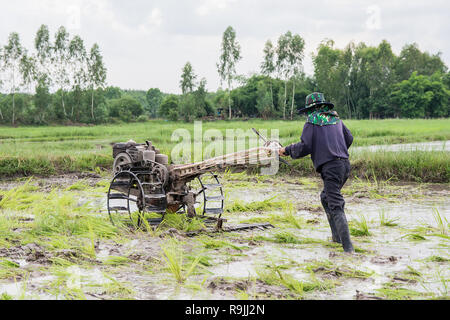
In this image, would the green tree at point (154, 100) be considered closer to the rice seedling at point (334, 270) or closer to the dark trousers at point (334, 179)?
the dark trousers at point (334, 179)

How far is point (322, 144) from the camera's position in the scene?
513 centimetres

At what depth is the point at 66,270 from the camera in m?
4.36

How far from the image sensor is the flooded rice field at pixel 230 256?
392 cm

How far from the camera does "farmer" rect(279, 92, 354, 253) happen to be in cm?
510

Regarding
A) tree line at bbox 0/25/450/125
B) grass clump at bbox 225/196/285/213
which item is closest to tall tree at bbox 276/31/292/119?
tree line at bbox 0/25/450/125

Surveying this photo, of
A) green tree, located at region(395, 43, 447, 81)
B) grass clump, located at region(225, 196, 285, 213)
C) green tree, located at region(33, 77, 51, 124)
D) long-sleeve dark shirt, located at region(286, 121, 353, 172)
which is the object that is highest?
green tree, located at region(395, 43, 447, 81)

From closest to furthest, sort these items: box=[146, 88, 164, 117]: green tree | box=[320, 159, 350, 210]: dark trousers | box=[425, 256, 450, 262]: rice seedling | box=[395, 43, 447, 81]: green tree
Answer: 1. box=[425, 256, 450, 262]: rice seedling
2. box=[320, 159, 350, 210]: dark trousers
3. box=[395, 43, 447, 81]: green tree
4. box=[146, 88, 164, 117]: green tree

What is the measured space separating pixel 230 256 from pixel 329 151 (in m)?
1.46

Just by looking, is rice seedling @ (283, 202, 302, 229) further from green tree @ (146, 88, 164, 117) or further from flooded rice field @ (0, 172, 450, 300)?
green tree @ (146, 88, 164, 117)

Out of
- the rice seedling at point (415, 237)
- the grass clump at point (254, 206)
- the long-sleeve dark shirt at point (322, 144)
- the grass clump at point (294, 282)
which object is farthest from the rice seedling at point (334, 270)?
the grass clump at point (254, 206)

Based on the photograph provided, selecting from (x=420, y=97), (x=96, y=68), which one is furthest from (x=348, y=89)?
(x=96, y=68)
